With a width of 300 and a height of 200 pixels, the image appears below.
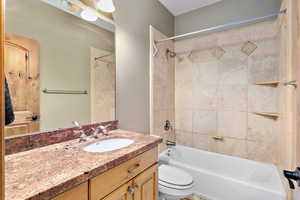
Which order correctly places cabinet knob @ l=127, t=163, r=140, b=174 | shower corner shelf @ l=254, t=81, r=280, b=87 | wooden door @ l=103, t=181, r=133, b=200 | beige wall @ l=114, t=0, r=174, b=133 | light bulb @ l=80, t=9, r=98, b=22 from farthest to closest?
shower corner shelf @ l=254, t=81, r=280, b=87 < beige wall @ l=114, t=0, r=174, b=133 < light bulb @ l=80, t=9, r=98, b=22 < cabinet knob @ l=127, t=163, r=140, b=174 < wooden door @ l=103, t=181, r=133, b=200

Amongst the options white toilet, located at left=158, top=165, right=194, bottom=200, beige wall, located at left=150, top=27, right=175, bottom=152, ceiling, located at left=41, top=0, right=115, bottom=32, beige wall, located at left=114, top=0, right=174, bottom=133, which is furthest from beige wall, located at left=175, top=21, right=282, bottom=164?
ceiling, located at left=41, top=0, right=115, bottom=32

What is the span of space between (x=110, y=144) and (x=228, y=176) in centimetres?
132

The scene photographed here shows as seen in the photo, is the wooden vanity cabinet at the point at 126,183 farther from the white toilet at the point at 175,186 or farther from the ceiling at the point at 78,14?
the ceiling at the point at 78,14

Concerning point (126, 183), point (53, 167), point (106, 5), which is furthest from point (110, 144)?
point (106, 5)

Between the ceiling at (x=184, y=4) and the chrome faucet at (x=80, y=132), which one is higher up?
the ceiling at (x=184, y=4)

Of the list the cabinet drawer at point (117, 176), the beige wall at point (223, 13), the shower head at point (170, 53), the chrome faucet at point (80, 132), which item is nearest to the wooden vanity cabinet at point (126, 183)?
the cabinet drawer at point (117, 176)

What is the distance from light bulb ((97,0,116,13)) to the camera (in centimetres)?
132

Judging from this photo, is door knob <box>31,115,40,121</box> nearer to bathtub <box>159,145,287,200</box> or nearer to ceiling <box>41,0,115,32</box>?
ceiling <box>41,0,115,32</box>

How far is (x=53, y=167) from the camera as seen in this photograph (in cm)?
69

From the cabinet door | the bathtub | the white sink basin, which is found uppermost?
the white sink basin

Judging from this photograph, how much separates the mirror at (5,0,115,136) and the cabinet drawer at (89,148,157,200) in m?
0.52

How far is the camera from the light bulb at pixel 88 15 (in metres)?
A: 1.25

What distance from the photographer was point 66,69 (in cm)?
115

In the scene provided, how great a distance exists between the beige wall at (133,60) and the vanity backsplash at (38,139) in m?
0.49
